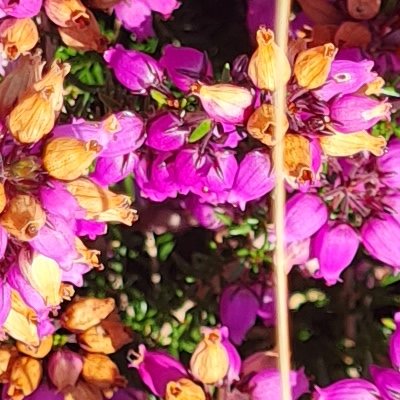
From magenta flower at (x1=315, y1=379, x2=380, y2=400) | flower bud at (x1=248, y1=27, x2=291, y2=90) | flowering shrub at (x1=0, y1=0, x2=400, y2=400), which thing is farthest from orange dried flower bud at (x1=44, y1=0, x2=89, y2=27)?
magenta flower at (x1=315, y1=379, x2=380, y2=400)

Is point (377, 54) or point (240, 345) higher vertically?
point (377, 54)

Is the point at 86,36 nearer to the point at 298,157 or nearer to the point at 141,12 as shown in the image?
the point at 141,12

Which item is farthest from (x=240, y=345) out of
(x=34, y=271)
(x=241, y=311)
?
(x=34, y=271)

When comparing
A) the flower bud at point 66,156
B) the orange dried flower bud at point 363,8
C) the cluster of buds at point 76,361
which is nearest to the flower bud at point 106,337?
the cluster of buds at point 76,361

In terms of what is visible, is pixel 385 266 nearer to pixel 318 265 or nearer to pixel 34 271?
pixel 318 265

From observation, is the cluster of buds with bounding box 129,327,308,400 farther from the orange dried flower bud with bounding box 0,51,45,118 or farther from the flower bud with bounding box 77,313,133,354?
the orange dried flower bud with bounding box 0,51,45,118

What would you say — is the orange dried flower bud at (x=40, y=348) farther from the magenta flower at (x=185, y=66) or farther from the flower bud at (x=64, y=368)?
the magenta flower at (x=185, y=66)

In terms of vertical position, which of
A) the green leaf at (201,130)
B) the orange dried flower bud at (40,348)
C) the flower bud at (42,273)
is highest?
the green leaf at (201,130)

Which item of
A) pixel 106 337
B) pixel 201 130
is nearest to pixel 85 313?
pixel 106 337
